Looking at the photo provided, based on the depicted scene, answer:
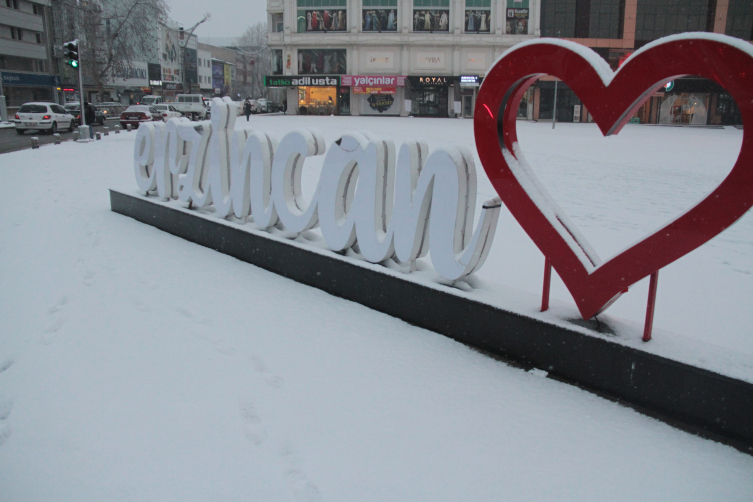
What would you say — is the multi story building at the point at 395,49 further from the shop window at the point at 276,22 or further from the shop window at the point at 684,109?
the shop window at the point at 684,109

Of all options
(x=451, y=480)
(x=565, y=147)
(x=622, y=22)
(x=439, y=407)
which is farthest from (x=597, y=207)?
(x=622, y=22)

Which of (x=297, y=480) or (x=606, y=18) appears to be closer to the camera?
(x=297, y=480)

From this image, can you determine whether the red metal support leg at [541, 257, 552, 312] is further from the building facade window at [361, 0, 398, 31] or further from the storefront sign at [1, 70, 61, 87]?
the storefront sign at [1, 70, 61, 87]

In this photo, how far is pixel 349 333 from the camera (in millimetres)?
4457

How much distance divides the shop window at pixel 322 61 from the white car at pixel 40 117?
86.8 ft

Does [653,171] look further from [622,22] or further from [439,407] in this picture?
[622,22]

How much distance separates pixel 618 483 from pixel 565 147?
1888 centimetres

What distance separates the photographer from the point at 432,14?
156ft

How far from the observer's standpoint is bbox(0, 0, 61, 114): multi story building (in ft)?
166

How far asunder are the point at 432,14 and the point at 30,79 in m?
37.7

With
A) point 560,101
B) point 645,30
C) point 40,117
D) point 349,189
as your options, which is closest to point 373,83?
point 560,101

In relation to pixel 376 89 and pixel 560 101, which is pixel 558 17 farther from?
pixel 376 89

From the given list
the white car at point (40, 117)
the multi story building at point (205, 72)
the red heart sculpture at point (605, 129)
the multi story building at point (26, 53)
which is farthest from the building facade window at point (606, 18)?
the multi story building at point (205, 72)

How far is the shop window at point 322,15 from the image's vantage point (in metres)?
48.5
